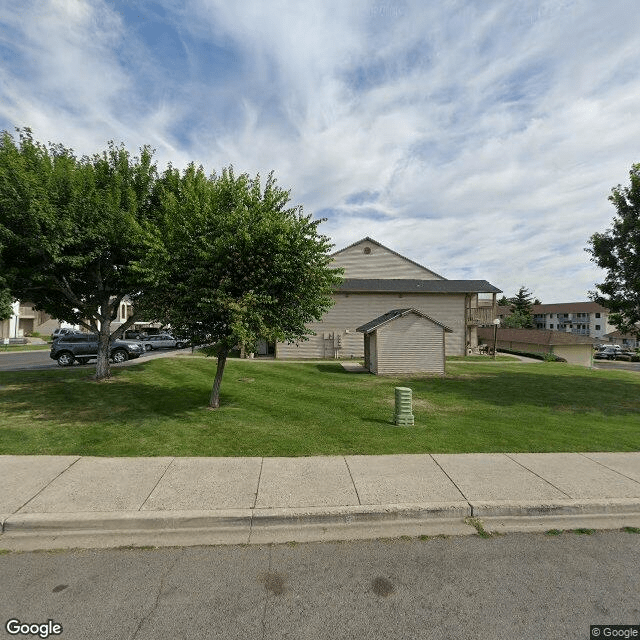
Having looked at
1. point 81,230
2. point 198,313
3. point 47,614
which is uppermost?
point 81,230

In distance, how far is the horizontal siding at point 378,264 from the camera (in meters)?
32.1

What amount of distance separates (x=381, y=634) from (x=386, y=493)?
2326 mm

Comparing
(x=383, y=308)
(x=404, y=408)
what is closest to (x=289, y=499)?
(x=404, y=408)

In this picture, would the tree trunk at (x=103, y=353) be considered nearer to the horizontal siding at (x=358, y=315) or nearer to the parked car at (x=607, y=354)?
the horizontal siding at (x=358, y=315)

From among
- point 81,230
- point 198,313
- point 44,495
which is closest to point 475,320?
point 198,313

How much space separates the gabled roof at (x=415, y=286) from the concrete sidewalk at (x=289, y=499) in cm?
2208

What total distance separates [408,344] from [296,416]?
1154 cm

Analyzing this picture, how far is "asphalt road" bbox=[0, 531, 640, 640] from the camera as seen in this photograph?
3.18m

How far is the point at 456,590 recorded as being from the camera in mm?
3646

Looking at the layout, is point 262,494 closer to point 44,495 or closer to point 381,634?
point 381,634

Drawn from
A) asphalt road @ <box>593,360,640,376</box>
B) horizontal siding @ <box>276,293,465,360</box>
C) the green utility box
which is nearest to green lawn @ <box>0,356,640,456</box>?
the green utility box

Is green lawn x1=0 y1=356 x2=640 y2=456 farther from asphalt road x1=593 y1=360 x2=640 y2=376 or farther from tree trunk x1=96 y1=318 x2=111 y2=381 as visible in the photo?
asphalt road x1=593 y1=360 x2=640 y2=376
